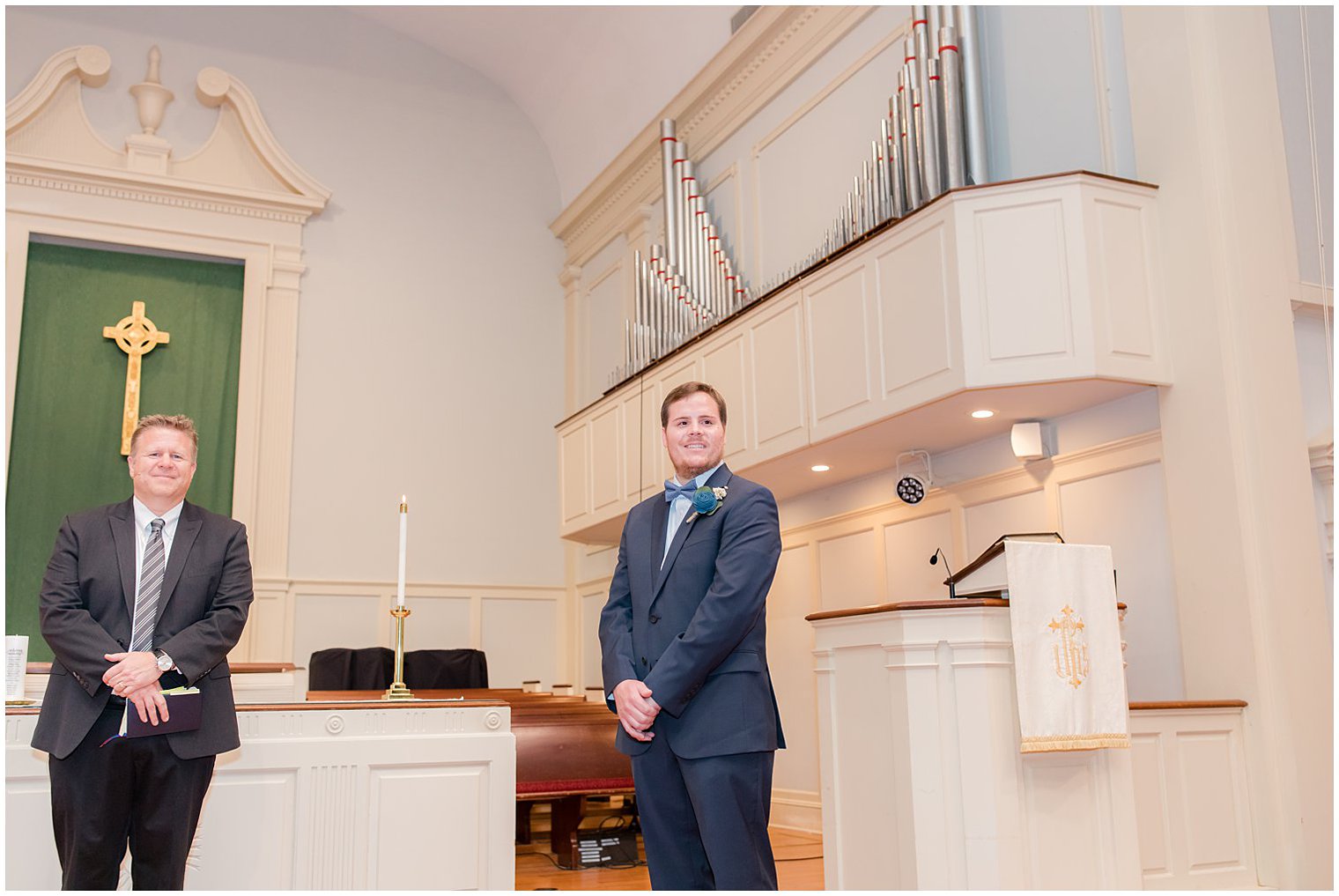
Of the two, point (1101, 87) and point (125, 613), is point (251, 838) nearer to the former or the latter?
point (125, 613)

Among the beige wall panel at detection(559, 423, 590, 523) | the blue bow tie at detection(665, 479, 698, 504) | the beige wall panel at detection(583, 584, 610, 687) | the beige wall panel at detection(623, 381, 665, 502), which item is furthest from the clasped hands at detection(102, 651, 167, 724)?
the beige wall panel at detection(583, 584, 610, 687)

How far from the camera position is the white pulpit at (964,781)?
3.76m

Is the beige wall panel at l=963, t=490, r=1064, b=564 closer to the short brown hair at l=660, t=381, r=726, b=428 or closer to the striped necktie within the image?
the short brown hair at l=660, t=381, r=726, b=428

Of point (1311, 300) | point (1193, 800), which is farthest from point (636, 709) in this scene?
point (1311, 300)

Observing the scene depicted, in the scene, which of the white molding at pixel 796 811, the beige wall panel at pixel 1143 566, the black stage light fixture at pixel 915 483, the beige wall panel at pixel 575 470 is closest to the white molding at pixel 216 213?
the beige wall panel at pixel 575 470

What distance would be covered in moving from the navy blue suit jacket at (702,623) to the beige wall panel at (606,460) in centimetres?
553

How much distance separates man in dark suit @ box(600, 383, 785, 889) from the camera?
8.71 feet

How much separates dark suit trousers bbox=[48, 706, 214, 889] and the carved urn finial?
26.2ft

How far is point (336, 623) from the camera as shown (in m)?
9.60

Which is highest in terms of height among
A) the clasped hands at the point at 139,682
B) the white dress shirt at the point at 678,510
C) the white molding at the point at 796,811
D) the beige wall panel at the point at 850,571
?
the beige wall panel at the point at 850,571

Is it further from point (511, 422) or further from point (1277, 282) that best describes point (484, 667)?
point (1277, 282)

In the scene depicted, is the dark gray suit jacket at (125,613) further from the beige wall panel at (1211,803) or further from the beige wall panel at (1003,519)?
the beige wall panel at (1003,519)

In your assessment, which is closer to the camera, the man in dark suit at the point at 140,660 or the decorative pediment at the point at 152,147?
the man in dark suit at the point at 140,660

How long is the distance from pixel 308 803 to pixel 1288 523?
12.7 feet
